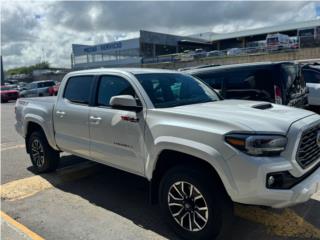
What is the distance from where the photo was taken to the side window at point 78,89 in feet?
18.1

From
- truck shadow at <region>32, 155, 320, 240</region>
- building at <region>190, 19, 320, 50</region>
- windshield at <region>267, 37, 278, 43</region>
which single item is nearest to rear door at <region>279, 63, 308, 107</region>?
truck shadow at <region>32, 155, 320, 240</region>

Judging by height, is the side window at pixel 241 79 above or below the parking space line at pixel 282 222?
above

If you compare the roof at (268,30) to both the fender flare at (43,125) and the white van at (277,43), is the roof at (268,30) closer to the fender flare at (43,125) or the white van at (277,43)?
the white van at (277,43)

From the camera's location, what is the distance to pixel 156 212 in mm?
4785

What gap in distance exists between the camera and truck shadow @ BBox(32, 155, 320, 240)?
161 inches

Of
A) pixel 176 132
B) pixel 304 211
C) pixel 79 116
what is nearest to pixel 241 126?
pixel 176 132

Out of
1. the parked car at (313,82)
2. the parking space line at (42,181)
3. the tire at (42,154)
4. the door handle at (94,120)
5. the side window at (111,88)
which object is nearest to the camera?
the side window at (111,88)

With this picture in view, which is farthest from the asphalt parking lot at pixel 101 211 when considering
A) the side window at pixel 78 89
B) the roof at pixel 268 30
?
the roof at pixel 268 30

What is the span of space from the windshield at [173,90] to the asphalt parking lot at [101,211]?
1.44m

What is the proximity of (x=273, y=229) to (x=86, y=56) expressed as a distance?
54.2 meters

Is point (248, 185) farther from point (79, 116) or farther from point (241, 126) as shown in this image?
point (79, 116)

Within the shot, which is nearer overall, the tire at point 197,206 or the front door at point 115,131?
the tire at point 197,206

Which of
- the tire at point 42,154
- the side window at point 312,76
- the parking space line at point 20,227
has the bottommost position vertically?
the parking space line at point 20,227

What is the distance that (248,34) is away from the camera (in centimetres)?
5788
